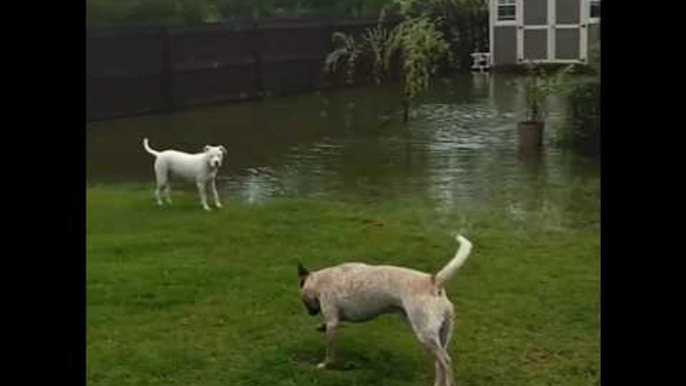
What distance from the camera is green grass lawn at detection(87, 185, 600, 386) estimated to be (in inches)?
82.0

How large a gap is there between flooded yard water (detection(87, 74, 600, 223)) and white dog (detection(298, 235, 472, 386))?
5.81 feet

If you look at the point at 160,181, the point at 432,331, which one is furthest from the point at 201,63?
the point at 432,331

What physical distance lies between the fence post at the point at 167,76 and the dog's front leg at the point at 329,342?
5026 millimetres

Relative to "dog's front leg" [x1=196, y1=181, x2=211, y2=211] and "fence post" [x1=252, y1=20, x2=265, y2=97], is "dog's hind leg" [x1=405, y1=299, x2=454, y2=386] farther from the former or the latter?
"fence post" [x1=252, y1=20, x2=265, y2=97]

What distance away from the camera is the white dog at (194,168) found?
3727mm

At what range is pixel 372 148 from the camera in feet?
16.8

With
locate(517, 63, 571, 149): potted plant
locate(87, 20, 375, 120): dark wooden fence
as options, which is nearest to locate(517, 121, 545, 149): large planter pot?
locate(517, 63, 571, 149): potted plant

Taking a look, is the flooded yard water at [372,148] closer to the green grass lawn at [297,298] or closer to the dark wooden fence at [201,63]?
the dark wooden fence at [201,63]

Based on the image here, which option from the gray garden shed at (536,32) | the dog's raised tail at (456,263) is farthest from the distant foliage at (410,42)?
the dog's raised tail at (456,263)

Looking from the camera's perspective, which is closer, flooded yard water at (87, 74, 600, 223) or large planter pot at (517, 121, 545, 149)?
flooded yard water at (87, 74, 600, 223)

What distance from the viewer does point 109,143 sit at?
221 inches

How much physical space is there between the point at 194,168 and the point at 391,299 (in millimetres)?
1979

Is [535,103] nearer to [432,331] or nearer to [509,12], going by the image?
[509,12]
